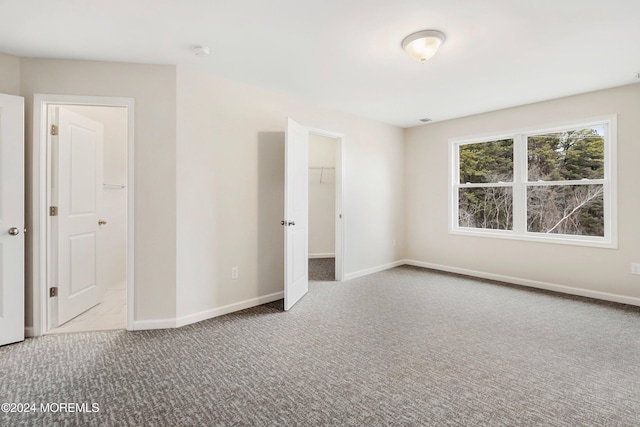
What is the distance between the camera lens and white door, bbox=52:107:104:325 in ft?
9.93

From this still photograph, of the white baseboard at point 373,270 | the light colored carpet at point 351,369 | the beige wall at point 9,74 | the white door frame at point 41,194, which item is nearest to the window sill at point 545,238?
the light colored carpet at point 351,369

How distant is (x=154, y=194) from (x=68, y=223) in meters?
0.94

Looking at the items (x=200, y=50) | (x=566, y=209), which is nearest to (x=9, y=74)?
(x=200, y=50)

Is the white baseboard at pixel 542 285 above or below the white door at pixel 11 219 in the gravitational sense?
below

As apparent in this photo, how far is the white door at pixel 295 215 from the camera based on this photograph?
3.46 metres

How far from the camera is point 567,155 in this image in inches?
164

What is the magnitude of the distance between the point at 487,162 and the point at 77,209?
527 centimetres

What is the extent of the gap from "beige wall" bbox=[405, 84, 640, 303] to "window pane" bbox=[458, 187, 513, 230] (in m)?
0.25

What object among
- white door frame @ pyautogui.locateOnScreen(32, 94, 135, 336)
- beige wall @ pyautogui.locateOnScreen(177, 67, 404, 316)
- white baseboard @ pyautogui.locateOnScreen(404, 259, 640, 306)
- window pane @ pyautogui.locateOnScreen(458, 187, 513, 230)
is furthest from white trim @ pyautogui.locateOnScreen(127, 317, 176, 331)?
window pane @ pyautogui.locateOnScreen(458, 187, 513, 230)

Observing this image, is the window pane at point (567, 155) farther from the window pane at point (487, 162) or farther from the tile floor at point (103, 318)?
the tile floor at point (103, 318)

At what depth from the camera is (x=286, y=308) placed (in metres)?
3.46

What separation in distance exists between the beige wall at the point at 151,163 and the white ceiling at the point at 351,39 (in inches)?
5.4

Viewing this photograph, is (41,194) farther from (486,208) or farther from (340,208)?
(486,208)

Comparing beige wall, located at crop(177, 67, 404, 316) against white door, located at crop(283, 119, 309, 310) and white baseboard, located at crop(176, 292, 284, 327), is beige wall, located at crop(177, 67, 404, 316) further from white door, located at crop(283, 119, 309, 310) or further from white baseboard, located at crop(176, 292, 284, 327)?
white door, located at crop(283, 119, 309, 310)
